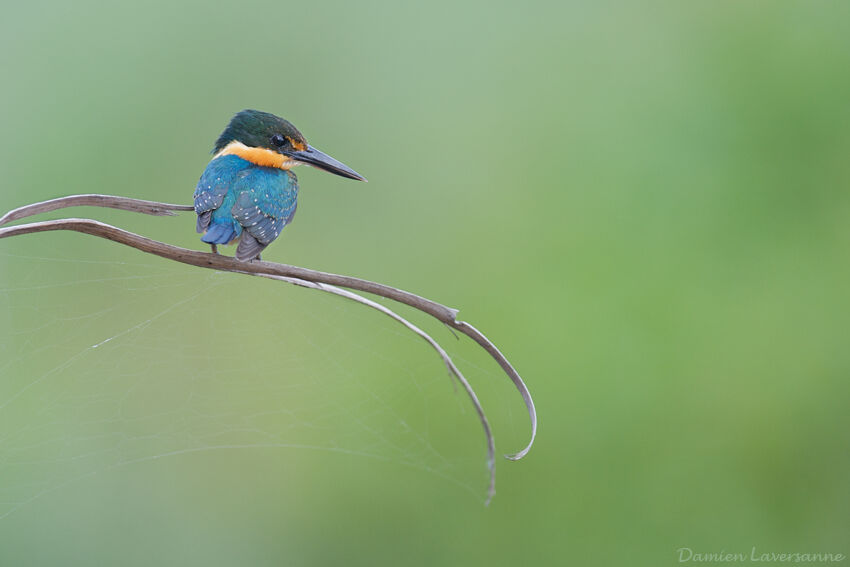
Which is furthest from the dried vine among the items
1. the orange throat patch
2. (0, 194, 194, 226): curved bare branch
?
the orange throat patch

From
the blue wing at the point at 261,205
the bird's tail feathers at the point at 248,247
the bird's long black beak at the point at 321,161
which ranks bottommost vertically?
the bird's tail feathers at the point at 248,247

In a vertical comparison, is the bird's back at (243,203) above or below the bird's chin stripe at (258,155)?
below

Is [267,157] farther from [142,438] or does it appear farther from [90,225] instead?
[142,438]

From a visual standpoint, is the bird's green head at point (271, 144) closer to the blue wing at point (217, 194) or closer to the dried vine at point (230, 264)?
the blue wing at point (217, 194)

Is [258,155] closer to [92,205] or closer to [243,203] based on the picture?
[243,203]

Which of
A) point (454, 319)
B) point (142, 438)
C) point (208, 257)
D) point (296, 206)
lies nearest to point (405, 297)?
point (454, 319)

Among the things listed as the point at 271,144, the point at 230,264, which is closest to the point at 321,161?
the point at 271,144

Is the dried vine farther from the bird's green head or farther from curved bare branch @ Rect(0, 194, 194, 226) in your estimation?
the bird's green head

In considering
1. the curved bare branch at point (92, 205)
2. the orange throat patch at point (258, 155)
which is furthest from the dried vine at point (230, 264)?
the orange throat patch at point (258, 155)
